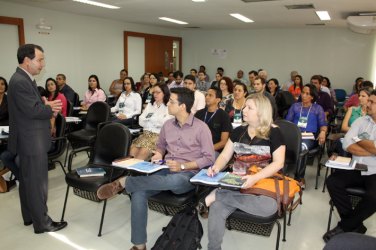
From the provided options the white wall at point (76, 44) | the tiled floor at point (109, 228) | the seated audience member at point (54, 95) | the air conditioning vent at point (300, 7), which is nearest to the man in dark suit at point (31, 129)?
the tiled floor at point (109, 228)

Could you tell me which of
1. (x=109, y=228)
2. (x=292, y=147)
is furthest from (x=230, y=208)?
(x=109, y=228)

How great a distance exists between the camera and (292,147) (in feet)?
10.0

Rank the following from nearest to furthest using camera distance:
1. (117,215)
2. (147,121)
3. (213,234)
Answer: (213,234) → (117,215) → (147,121)

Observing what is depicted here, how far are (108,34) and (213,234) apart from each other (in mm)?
7810

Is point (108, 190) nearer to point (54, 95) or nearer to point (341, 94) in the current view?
point (54, 95)

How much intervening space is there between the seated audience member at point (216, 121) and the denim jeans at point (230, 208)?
3.49 ft

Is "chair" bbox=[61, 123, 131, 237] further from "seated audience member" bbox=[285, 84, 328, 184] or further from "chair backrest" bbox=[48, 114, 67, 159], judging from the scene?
"seated audience member" bbox=[285, 84, 328, 184]

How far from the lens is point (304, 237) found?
9.15 ft

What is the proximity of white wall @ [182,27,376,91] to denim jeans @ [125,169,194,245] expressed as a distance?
30.0ft

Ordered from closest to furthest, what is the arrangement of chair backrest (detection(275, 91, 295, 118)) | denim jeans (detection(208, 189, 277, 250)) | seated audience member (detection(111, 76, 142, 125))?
denim jeans (detection(208, 189, 277, 250))
seated audience member (detection(111, 76, 142, 125))
chair backrest (detection(275, 91, 295, 118))

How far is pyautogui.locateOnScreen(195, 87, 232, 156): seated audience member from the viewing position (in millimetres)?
3330

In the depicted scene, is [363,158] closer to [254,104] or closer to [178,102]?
[254,104]

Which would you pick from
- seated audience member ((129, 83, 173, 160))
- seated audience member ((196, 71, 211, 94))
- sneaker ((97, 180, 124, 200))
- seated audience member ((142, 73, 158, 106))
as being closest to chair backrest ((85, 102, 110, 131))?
seated audience member ((129, 83, 173, 160))

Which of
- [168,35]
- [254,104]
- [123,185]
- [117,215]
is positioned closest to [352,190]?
[254,104]
